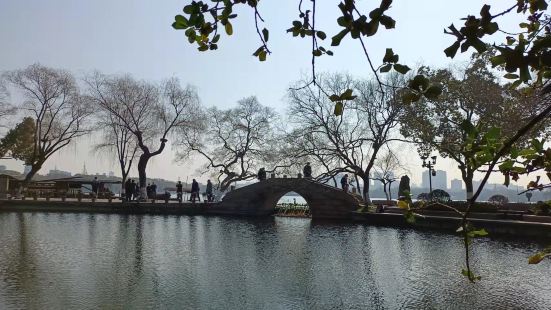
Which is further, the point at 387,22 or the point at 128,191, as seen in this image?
the point at 128,191

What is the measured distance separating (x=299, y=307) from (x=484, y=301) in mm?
3911

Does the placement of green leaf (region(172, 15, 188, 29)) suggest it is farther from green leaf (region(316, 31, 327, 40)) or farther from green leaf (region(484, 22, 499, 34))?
green leaf (region(484, 22, 499, 34))

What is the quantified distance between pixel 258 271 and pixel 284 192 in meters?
20.9

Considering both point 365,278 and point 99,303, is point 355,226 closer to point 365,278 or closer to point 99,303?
point 365,278

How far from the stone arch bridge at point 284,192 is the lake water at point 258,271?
29.7 feet

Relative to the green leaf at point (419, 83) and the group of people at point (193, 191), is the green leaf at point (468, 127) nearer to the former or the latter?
the green leaf at point (419, 83)

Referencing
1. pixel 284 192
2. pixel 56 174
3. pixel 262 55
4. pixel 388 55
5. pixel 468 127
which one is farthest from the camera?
pixel 56 174

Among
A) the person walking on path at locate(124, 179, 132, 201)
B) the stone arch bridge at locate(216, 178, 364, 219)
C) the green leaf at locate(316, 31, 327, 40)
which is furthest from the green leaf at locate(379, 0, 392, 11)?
the person walking on path at locate(124, 179, 132, 201)

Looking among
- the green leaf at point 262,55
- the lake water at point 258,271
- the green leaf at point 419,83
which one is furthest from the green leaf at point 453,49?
the lake water at point 258,271

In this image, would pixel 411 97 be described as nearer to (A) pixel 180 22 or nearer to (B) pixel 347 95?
(B) pixel 347 95

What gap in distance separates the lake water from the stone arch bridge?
905cm

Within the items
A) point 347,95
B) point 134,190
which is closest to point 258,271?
point 347,95

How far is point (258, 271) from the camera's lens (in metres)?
12.2

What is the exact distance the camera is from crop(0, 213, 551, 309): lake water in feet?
30.3
